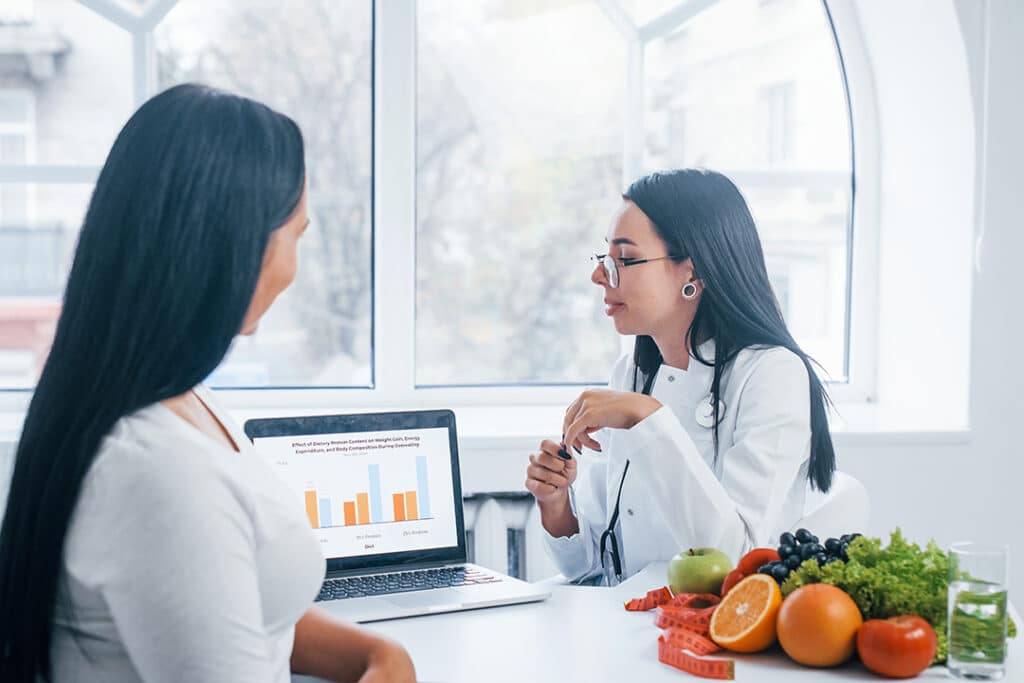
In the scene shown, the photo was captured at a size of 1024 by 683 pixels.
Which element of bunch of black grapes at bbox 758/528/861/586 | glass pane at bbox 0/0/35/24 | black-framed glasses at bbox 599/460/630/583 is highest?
glass pane at bbox 0/0/35/24

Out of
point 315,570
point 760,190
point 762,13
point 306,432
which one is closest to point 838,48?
point 762,13

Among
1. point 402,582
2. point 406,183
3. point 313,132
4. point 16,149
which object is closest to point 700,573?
point 402,582

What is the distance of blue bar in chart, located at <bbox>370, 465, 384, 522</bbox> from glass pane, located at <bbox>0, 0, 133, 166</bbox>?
168 centimetres

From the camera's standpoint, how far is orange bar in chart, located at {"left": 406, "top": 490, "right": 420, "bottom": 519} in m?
1.87

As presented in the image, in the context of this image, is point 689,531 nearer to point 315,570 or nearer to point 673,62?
point 315,570

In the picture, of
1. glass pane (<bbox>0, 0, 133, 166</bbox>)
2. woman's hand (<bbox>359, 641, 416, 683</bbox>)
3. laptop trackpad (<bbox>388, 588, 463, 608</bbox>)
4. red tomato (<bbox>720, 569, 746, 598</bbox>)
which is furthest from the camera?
glass pane (<bbox>0, 0, 133, 166</bbox>)

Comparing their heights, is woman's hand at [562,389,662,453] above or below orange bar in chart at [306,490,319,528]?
above

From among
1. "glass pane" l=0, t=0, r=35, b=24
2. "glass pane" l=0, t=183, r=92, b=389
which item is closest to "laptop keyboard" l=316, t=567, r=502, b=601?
"glass pane" l=0, t=183, r=92, b=389

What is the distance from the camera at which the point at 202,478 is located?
946mm

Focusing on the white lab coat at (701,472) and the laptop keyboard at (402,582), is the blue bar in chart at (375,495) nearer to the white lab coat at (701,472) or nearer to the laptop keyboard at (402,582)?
the laptop keyboard at (402,582)

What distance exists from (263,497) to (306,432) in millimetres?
838

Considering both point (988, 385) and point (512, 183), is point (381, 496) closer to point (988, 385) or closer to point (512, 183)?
point (512, 183)

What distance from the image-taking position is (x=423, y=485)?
1.90 m

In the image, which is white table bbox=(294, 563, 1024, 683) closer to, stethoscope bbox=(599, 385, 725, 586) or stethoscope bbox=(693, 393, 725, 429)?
stethoscope bbox=(599, 385, 725, 586)
